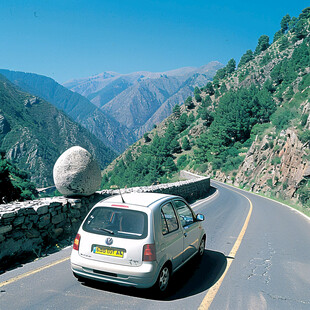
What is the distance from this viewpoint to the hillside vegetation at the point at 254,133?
25.1 metres

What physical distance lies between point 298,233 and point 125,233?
7784 millimetres

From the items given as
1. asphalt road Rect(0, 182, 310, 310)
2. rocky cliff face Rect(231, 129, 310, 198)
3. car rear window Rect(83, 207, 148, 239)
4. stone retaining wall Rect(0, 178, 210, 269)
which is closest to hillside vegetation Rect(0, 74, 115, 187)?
rocky cliff face Rect(231, 129, 310, 198)

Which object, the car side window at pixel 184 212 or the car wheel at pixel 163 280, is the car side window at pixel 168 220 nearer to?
the car side window at pixel 184 212

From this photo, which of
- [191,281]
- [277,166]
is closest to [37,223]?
[191,281]

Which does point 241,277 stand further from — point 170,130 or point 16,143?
point 16,143

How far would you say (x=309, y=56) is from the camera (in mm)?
68688

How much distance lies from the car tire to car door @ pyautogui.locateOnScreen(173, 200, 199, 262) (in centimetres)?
74

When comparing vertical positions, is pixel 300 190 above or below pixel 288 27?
below

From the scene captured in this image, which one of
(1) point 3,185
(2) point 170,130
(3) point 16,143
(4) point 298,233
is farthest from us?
(3) point 16,143

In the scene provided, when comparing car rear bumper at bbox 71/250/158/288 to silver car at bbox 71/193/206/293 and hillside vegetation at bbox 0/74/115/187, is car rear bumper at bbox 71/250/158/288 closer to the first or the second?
silver car at bbox 71/193/206/293

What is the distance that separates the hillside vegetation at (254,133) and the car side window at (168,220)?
15336 millimetres

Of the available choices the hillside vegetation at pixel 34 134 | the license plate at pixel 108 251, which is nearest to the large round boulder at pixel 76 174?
the license plate at pixel 108 251

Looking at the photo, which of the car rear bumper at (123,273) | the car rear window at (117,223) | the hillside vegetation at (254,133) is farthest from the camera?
the hillside vegetation at (254,133)

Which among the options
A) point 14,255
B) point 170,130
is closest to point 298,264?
point 14,255
